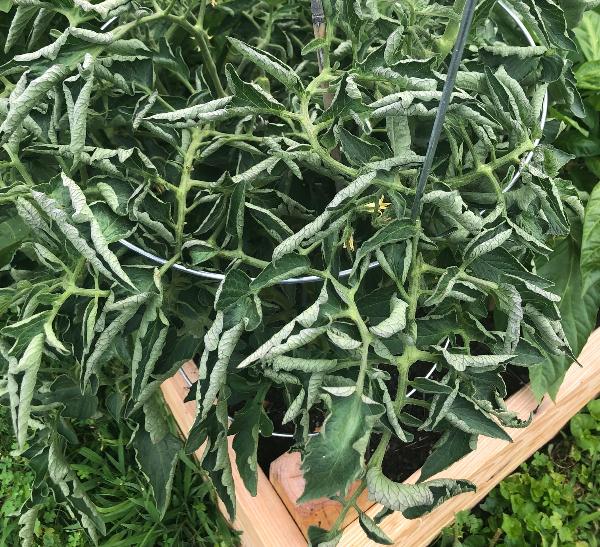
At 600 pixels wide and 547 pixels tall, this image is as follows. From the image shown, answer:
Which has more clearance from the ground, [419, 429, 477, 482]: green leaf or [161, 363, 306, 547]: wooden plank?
[419, 429, 477, 482]: green leaf

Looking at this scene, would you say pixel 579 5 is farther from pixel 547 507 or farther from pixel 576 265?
pixel 547 507

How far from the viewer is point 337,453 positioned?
517 mm

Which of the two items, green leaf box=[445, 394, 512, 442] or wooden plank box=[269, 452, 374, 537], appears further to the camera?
wooden plank box=[269, 452, 374, 537]

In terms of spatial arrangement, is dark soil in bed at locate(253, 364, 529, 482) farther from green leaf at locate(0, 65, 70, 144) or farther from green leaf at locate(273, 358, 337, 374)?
green leaf at locate(0, 65, 70, 144)

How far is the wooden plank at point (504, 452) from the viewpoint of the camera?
1.02 metres

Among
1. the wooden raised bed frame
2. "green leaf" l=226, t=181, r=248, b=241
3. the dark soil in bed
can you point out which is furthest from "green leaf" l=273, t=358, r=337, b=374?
the dark soil in bed

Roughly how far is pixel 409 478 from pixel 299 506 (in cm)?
18

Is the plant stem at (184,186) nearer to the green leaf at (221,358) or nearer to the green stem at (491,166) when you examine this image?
the green leaf at (221,358)

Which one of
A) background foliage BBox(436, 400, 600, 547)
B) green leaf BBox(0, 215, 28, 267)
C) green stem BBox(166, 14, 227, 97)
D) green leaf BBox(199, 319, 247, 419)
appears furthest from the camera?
background foliage BBox(436, 400, 600, 547)

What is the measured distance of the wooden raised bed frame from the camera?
989mm

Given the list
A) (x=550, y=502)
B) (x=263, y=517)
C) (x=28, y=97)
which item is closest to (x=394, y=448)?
(x=263, y=517)

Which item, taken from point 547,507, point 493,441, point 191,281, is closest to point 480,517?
point 547,507

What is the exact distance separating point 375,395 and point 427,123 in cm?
36

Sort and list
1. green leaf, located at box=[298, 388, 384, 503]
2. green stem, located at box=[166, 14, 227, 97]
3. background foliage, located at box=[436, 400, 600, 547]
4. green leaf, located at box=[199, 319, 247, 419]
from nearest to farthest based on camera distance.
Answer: green leaf, located at box=[298, 388, 384, 503]
green leaf, located at box=[199, 319, 247, 419]
green stem, located at box=[166, 14, 227, 97]
background foliage, located at box=[436, 400, 600, 547]
